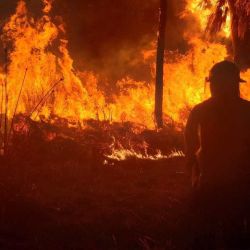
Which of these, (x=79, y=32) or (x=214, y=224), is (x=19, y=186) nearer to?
(x=214, y=224)

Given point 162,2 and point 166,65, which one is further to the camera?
point 166,65

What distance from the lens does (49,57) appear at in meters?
15.3

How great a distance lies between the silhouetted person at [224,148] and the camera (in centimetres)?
420

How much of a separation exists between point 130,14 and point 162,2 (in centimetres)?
704

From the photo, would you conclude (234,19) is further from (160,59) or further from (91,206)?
(91,206)

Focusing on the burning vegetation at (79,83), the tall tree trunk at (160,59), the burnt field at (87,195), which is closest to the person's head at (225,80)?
the burnt field at (87,195)

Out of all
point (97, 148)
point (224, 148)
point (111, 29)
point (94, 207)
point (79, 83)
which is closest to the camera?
point (224, 148)

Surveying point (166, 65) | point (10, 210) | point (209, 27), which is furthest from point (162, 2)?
point (10, 210)

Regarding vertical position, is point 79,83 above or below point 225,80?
above

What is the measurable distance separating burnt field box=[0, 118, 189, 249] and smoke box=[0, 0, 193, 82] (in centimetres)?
1044

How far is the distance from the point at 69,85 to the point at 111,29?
6.94 meters

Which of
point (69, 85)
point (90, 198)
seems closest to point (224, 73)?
point (90, 198)

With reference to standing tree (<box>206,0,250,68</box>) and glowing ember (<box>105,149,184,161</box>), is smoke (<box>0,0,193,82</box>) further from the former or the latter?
glowing ember (<box>105,149,184,161</box>)

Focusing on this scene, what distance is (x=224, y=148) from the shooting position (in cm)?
422
